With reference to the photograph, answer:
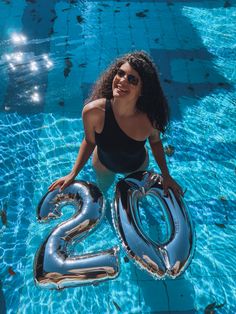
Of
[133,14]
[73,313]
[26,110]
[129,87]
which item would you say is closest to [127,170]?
[129,87]

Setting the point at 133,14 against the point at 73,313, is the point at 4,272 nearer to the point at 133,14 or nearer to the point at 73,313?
the point at 73,313

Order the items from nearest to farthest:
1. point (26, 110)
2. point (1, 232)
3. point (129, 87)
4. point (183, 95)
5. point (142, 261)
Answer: point (142, 261) < point (129, 87) < point (1, 232) < point (26, 110) < point (183, 95)

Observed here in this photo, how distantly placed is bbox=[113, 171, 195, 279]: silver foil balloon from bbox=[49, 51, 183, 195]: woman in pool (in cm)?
47

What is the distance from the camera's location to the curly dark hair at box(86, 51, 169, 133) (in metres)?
2.68

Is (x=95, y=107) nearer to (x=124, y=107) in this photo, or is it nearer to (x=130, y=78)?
(x=124, y=107)

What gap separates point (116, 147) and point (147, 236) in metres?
1.28

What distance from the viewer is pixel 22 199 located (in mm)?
4207

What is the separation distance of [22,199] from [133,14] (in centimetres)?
452

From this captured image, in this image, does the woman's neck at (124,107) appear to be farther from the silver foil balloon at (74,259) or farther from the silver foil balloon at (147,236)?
the silver foil balloon at (74,259)

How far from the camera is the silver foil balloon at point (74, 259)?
1.86m

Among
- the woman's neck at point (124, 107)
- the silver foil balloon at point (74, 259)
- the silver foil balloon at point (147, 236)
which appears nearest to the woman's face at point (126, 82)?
the woman's neck at point (124, 107)

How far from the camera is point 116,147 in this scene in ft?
10.4

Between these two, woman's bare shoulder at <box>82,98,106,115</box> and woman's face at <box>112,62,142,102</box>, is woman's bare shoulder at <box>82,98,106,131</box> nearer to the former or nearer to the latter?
woman's bare shoulder at <box>82,98,106,115</box>

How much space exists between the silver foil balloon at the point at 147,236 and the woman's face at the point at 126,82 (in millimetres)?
658
